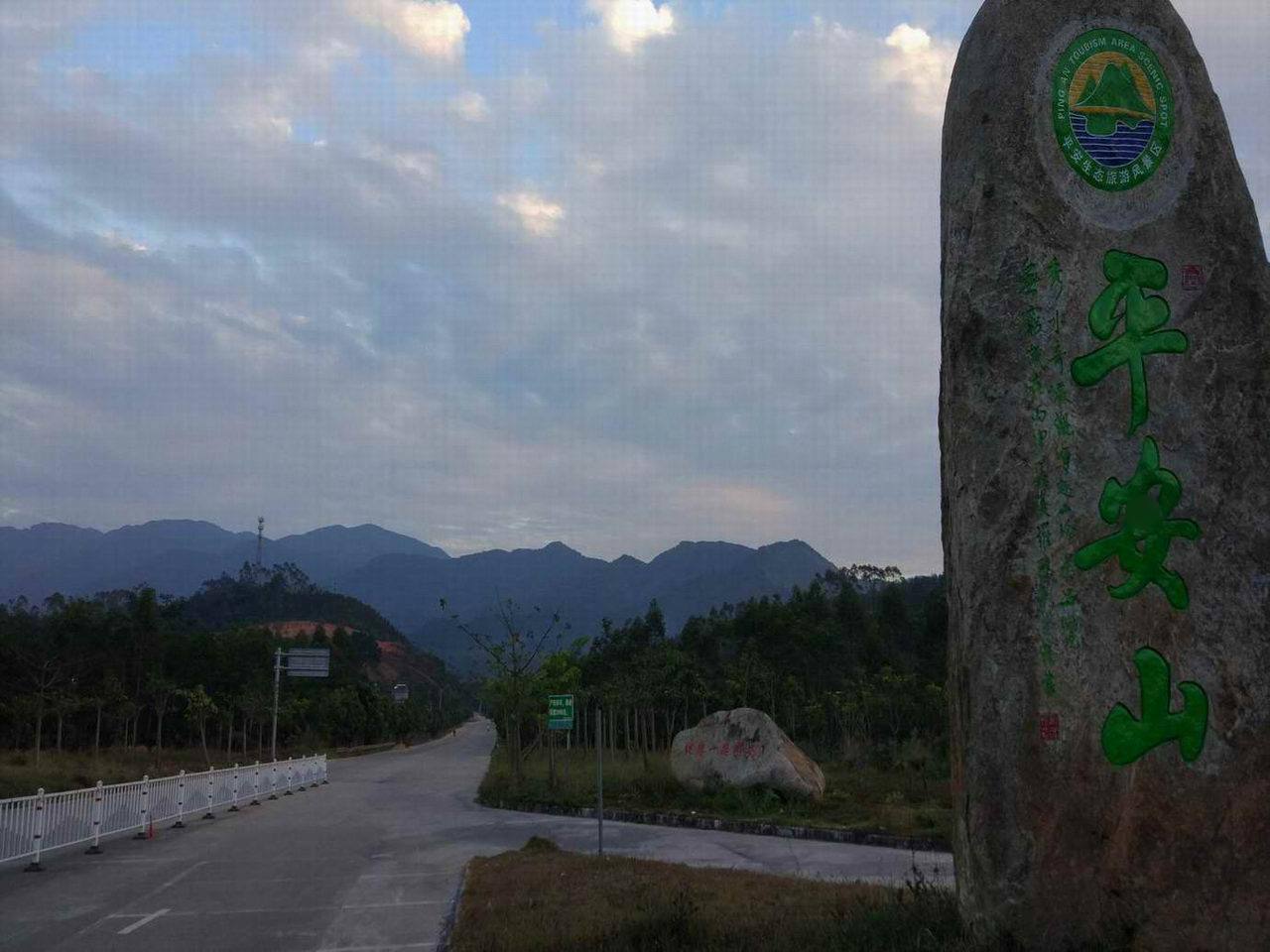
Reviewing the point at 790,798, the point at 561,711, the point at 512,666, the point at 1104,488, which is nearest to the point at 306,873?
the point at 561,711

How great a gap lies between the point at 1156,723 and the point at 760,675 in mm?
37941

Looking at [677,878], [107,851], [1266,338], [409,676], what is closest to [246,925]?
[677,878]

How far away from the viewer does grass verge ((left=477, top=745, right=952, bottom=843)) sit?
55.9 feet

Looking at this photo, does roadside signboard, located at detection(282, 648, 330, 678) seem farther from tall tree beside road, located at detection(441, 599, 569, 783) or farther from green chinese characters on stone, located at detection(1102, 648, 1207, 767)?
green chinese characters on stone, located at detection(1102, 648, 1207, 767)

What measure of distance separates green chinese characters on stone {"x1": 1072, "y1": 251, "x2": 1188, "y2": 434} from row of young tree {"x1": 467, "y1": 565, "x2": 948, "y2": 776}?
2253cm

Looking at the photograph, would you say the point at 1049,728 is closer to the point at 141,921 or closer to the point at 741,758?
the point at 141,921

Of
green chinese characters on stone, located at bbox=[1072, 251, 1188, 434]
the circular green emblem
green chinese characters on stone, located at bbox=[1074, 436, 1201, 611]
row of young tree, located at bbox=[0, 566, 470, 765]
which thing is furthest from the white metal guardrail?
row of young tree, located at bbox=[0, 566, 470, 765]

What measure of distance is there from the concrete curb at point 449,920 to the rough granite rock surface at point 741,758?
989cm

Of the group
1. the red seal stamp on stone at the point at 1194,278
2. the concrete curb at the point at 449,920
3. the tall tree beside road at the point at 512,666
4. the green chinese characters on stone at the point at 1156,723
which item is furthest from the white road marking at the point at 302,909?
the tall tree beside road at the point at 512,666

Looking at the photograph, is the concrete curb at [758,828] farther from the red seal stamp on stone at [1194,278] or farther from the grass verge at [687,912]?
the red seal stamp on stone at [1194,278]

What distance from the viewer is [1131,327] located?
614 centimetres

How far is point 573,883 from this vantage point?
1010 centimetres

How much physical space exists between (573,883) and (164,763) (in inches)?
1654

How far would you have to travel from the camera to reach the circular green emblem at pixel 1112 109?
6383 millimetres
